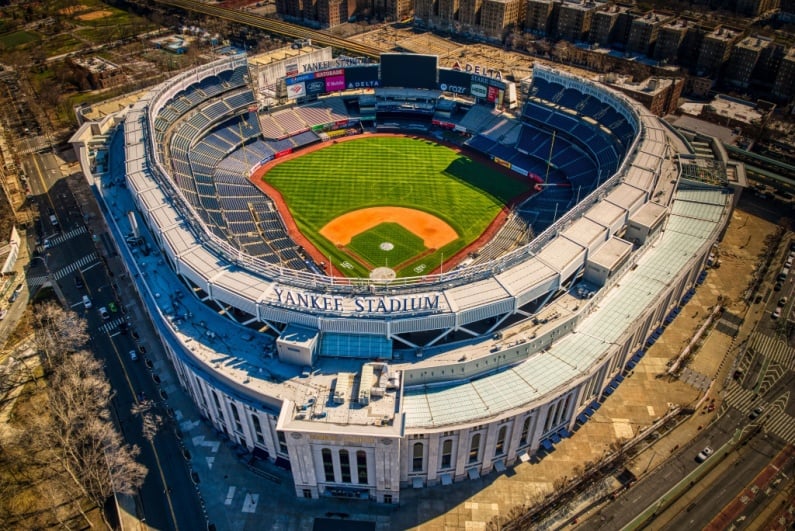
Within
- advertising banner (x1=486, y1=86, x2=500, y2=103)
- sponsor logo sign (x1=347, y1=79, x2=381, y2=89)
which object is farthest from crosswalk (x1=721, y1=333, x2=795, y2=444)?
sponsor logo sign (x1=347, y1=79, x2=381, y2=89)

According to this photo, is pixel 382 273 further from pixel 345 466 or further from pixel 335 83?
pixel 335 83

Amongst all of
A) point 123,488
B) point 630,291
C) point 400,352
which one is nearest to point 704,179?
point 630,291

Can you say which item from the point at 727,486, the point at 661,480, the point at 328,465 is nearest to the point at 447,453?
the point at 328,465

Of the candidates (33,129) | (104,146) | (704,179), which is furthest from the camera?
(33,129)

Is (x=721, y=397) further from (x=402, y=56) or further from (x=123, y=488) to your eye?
(x=402, y=56)

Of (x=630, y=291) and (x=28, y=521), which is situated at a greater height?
(x=630, y=291)

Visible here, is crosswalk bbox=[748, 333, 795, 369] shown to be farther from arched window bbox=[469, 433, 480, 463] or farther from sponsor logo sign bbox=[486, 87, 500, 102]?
sponsor logo sign bbox=[486, 87, 500, 102]
